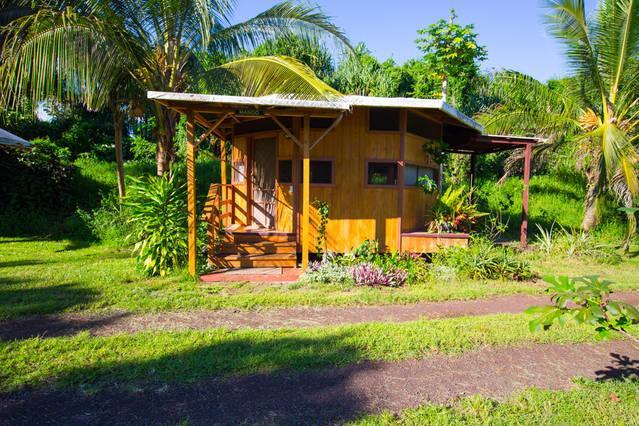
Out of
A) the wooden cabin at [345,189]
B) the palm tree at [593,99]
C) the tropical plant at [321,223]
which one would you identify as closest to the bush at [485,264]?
the wooden cabin at [345,189]

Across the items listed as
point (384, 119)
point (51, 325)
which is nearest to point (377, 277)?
point (384, 119)

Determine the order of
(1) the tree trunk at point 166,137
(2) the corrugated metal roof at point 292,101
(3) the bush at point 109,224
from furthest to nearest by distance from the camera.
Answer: (3) the bush at point 109,224
(1) the tree trunk at point 166,137
(2) the corrugated metal roof at point 292,101

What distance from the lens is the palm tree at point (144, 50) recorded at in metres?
7.74

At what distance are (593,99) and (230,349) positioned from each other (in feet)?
37.3

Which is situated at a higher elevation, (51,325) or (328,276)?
(328,276)

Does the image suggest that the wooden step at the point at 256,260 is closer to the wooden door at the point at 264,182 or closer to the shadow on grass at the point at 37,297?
the wooden door at the point at 264,182

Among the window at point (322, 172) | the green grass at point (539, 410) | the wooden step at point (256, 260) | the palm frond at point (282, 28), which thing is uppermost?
the palm frond at point (282, 28)

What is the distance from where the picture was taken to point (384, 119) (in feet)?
30.8

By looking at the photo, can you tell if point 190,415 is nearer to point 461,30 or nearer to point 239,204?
point 239,204

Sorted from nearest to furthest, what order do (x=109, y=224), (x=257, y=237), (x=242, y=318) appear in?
(x=242, y=318), (x=257, y=237), (x=109, y=224)

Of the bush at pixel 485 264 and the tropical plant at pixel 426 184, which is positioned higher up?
the tropical plant at pixel 426 184

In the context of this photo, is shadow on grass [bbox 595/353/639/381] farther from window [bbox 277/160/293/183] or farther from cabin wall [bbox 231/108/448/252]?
window [bbox 277/160/293/183]

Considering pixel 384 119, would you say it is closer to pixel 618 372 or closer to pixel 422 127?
pixel 422 127

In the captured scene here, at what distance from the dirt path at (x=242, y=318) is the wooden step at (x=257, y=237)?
3264mm
